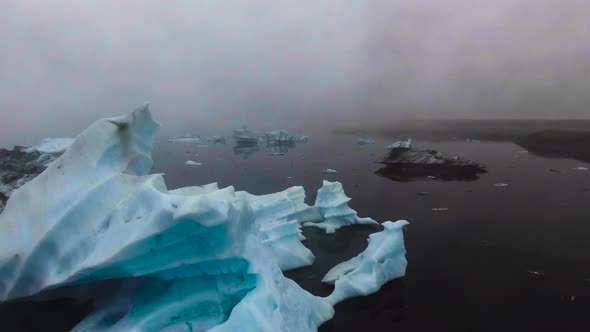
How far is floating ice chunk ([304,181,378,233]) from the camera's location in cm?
1308

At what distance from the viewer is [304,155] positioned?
123ft

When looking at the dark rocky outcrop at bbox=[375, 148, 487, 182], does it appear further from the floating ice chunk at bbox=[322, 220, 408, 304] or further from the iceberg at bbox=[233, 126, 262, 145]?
the iceberg at bbox=[233, 126, 262, 145]

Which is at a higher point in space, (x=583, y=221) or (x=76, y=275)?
(x=76, y=275)

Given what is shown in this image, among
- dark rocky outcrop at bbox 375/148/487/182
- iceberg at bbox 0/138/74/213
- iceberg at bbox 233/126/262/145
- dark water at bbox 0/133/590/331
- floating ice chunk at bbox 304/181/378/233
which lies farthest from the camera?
iceberg at bbox 233/126/262/145

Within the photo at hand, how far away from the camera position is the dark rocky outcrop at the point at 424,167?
2528 cm

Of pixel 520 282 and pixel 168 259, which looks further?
pixel 520 282

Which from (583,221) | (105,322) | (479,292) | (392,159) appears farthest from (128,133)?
(392,159)

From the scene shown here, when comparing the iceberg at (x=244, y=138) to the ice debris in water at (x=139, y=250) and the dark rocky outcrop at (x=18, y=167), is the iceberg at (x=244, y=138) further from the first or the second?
the ice debris in water at (x=139, y=250)

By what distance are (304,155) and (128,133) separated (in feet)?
102

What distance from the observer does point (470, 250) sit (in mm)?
11328

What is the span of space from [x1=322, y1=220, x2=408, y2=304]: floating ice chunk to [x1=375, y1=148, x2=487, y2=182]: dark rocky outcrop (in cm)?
1589

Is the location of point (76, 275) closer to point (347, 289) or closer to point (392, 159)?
point (347, 289)

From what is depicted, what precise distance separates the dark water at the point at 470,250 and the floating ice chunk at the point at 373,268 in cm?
22

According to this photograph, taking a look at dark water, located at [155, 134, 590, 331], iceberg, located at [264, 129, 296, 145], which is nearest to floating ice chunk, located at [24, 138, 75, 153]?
dark water, located at [155, 134, 590, 331]
